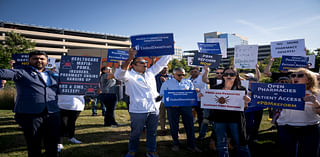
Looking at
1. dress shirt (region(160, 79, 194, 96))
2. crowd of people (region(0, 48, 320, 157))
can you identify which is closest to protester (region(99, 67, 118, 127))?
crowd of people (region(0, 48, 320, 157))

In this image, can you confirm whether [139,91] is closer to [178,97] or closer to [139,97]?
[139,97]

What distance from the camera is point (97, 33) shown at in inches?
3329

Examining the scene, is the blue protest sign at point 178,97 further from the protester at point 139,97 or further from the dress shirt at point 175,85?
the protester at point 139,97

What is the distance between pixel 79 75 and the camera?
4113 mm

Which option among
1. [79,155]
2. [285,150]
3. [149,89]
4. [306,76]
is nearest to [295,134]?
[285,150]

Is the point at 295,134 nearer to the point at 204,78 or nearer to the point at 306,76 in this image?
the point at 306,76

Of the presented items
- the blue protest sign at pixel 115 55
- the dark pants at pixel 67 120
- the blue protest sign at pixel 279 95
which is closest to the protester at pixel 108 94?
the blue protest sign at pixel 115 55

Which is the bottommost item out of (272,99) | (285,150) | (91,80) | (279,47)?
(285,150)

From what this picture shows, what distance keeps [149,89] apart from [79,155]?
2495 mm

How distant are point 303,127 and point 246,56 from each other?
4505 mm

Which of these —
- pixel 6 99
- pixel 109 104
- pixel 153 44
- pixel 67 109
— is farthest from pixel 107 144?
pixel 6 99

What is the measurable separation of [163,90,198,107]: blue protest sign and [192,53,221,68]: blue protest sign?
1.54 m

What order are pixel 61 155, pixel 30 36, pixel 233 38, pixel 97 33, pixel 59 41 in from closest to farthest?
pixel 61 155 < pixel 30 36 < pixel 59 41 < pixel 97 33 < pixel 233 38

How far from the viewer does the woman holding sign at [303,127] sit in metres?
3.01
